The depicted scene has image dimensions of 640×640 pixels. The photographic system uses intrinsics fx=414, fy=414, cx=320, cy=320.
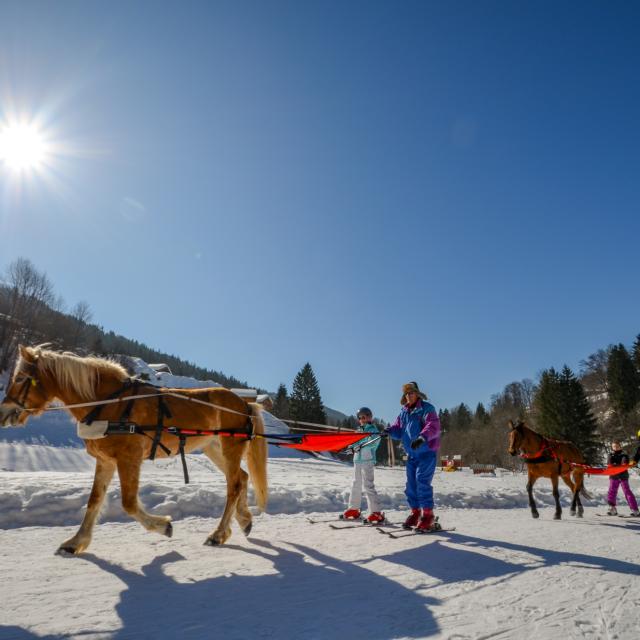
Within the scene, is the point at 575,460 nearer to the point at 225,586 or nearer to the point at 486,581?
the point at 486,581

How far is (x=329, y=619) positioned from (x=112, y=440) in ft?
10.7

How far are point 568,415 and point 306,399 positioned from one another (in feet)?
97.8

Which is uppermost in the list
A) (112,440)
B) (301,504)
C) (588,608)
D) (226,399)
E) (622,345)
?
(622,345)

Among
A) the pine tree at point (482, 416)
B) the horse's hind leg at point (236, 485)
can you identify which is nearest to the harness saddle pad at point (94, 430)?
the horse's hind leg at point (236, 485)

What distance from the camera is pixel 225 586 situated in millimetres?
3420

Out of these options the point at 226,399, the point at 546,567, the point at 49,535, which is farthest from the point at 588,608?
the point at 49,535

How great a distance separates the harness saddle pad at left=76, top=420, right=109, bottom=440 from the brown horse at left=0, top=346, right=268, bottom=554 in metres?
0.13

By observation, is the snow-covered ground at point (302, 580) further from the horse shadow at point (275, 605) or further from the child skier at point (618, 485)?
the child skier at point (618, 485)

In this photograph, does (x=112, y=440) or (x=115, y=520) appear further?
(x=115, y=520)

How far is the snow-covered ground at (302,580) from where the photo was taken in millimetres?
2637

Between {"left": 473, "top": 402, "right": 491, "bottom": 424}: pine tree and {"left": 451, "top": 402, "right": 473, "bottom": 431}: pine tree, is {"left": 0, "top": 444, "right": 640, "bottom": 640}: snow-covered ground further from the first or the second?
{"left": 451, "top": 402, "right": 473, "bottom": 431}: pine tree

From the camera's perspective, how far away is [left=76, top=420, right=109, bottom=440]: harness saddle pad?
4656 mm

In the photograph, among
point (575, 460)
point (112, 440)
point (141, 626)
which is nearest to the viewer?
point (141, 626)

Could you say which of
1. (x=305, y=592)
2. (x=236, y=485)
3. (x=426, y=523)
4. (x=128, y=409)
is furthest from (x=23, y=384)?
(x=426, y=523)
